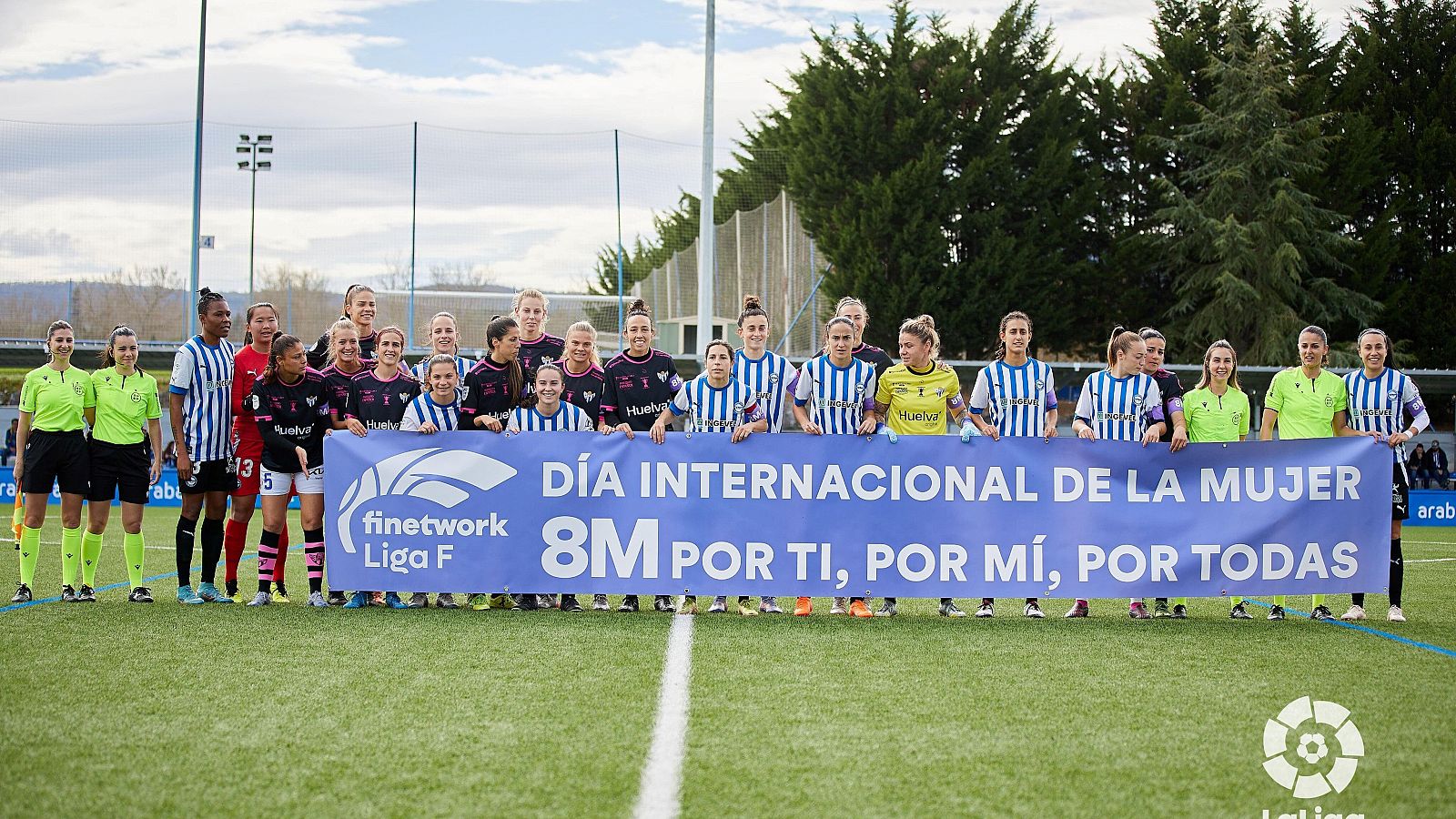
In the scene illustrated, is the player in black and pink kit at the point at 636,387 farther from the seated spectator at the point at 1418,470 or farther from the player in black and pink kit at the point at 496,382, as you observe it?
the seated spectator at the point at 1418,470

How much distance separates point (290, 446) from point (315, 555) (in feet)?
2.27

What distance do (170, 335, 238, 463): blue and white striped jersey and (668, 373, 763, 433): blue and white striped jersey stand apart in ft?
9.17

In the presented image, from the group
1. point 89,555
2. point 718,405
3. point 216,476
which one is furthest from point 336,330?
point 718,405

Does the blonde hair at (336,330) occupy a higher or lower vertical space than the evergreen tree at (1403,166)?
lower

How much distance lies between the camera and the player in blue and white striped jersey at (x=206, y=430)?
729cm

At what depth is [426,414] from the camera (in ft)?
23.7

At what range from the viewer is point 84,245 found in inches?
795

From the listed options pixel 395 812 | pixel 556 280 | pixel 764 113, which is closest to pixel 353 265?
pixel 556 280

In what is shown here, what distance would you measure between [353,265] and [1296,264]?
20.0 m

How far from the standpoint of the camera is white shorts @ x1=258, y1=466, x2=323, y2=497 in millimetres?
7090

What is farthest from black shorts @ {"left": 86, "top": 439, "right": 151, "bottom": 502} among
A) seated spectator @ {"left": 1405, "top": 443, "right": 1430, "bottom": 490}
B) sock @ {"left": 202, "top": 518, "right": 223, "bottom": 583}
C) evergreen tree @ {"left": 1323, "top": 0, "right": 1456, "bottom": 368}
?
evergreen tree @ {"left": 1323, "top": 0, "right": 1456, "bottom": 368}

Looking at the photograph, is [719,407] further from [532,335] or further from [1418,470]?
[1418,470]

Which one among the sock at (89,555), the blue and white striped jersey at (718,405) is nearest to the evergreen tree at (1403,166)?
the blue and white striped jersey at (718,405)

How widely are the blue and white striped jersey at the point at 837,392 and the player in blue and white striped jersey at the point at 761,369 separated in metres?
0.11
